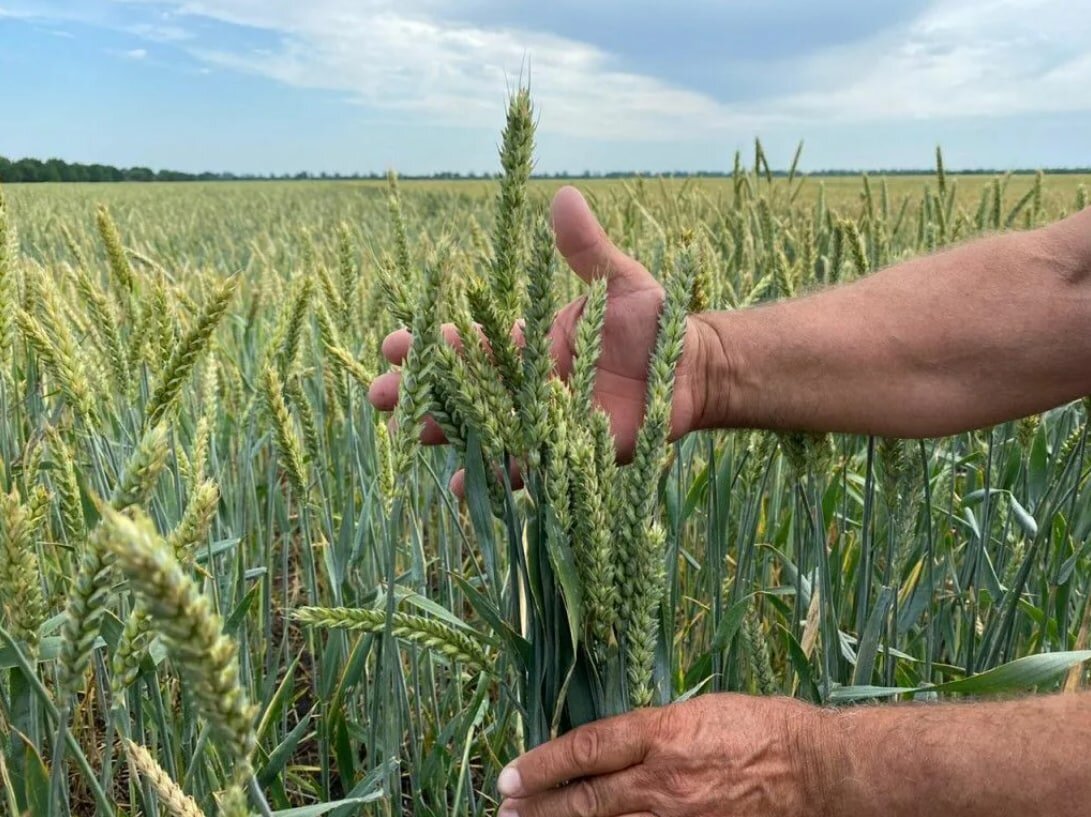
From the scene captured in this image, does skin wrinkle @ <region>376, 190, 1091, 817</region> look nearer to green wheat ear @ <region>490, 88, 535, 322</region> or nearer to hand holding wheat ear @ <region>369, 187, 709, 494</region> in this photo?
hand holding wheat ear @ <region>369, 187, 709, 494</region>

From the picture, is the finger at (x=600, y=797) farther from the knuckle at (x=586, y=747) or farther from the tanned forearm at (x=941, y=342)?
the tanned forearm at (x=941, y=342)

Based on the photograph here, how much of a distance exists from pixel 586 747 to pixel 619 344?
30.0 inches

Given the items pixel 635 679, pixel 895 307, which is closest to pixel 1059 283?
pixel 895 307

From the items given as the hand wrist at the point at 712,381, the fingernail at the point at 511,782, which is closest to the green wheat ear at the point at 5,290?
the fingernail at the point at 511,782

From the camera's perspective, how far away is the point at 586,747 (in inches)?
34.1

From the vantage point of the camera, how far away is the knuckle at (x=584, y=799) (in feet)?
2.98

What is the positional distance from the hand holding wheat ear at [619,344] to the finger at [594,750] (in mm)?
521

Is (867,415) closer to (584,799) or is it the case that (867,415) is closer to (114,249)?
(584,799)

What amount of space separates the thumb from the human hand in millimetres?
615

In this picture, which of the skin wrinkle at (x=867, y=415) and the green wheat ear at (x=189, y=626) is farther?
the skin wrinkle at (x=867, y=415)

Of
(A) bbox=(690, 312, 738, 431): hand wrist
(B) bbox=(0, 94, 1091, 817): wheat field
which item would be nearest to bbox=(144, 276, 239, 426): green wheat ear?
(B) bbox=(0, 94, 1091, 817): wheat field

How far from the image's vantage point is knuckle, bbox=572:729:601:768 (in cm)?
86

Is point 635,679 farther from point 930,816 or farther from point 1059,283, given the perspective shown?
point 1059,283

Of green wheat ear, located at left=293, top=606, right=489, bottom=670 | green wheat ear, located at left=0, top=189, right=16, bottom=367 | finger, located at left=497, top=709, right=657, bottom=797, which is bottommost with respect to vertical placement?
finger, located at left=497, top=709, right=657, bottom=797
